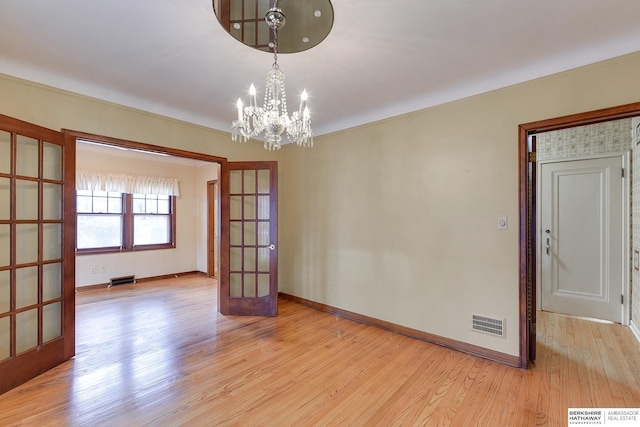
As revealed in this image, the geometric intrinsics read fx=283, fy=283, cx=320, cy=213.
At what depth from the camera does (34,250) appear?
7.80ft

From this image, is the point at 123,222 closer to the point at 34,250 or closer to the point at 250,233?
the point at 250,233

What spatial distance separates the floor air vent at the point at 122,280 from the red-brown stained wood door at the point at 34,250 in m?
3.13

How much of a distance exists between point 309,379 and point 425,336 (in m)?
1.40

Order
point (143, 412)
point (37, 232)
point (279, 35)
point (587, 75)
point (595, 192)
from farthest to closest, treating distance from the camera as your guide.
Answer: point (595, 192) < point (37, 232) < point (587, 75) < point (143, 412) < point (279, 35)

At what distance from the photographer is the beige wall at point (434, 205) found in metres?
2.49

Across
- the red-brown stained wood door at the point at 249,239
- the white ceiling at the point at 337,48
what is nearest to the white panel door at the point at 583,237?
the white ceiling at the point at 337,48

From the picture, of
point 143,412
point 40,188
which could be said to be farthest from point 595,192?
point 40,188

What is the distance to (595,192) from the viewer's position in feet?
11.8

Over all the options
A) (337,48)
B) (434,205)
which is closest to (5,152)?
(337,48)

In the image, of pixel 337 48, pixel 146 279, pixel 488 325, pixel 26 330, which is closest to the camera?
pixel 337 48

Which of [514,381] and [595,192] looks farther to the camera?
[595,192]

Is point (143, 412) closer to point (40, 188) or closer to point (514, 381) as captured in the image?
point (40, 188)

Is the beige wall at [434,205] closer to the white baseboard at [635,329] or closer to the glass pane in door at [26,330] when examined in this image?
the white baseboard at [635,329]

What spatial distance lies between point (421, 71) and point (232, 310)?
3565 mm
